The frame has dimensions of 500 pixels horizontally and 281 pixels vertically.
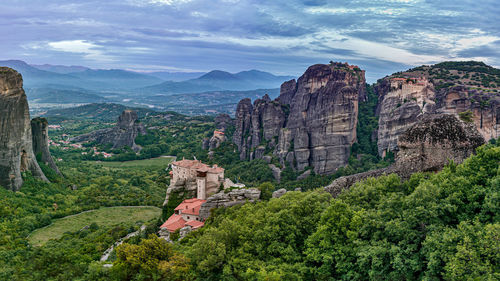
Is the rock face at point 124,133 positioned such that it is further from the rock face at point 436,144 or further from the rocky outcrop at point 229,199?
the rock face at point 436,144

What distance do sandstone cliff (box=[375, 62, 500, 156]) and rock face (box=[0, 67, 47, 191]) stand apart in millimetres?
61625

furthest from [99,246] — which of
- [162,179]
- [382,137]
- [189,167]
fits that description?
[382,137]

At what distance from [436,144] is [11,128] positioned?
50.3 meters

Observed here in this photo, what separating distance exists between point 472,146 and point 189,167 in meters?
32.7

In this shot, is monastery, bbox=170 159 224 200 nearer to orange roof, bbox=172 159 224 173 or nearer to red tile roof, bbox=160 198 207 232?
orange roof, bbox=172 159 224 173

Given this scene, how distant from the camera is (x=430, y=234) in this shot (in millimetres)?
14773

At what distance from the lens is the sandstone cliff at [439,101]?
6009cm

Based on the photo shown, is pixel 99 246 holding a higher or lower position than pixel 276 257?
lower

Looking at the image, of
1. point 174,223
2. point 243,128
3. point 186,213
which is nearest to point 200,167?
point 186,213

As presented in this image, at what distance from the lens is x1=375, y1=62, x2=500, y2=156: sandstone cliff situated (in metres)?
60.1

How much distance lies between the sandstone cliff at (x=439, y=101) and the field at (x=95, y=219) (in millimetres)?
46623

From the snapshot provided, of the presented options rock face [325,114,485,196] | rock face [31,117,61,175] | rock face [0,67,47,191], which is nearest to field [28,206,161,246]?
rock face [0,67,47,191]

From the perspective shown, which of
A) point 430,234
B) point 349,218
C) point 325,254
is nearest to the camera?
point 430,234

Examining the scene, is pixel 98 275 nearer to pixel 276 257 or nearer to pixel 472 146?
pixel 276 257
